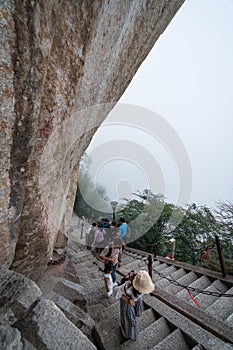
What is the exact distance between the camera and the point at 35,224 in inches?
119

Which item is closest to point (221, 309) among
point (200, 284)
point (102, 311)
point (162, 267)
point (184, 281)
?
point (200, 284)

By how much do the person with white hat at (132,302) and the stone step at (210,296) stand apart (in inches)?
72.3

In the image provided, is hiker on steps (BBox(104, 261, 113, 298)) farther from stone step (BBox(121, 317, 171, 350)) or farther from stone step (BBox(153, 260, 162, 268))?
stone step (BBox(153, 260, 162, 268))

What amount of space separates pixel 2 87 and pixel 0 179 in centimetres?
106

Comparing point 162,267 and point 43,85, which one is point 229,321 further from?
point 43,85

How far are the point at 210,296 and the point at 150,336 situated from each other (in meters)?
2.05

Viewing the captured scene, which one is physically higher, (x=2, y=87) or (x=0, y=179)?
(x=2, y=87)

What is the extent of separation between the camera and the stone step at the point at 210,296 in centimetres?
353

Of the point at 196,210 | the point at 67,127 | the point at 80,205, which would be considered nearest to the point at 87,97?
the point at 67,127

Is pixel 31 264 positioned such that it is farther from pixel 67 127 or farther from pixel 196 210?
pixel 196 210

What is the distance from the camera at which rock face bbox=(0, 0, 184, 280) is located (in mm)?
1760

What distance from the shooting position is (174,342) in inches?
95.7

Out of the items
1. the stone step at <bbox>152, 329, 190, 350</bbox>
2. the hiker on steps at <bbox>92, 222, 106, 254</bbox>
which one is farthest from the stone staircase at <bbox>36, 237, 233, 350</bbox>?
the hiker on steps at <bbox>92, 222, 106, 254</bbox>

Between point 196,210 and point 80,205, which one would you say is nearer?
point 196,210
